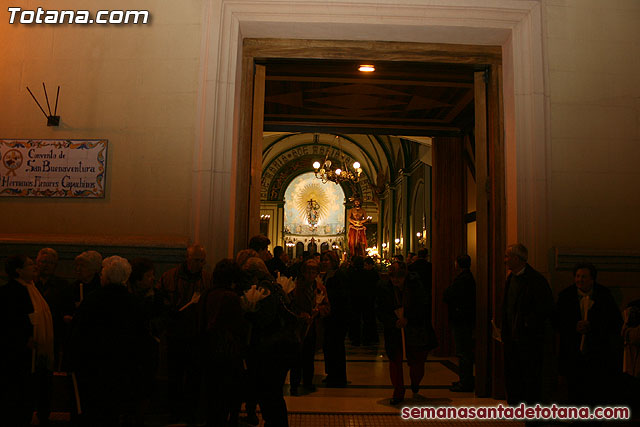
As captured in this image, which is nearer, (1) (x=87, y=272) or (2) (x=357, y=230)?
(1) (x=87, y=272)

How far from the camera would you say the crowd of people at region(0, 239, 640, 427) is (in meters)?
3.10

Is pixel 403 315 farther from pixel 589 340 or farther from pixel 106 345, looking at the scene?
pixel 106 345

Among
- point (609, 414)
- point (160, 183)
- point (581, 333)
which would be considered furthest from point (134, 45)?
point (609, 414)

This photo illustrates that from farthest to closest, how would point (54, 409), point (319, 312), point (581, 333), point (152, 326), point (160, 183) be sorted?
point (319, 312)
point (160, 183)
point (54, 409)
point (152, 326)
point (581, 333)

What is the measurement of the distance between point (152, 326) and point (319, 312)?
5.27ft

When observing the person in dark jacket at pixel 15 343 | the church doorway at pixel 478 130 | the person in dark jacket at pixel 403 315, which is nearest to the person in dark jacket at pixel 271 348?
the person in dark jacket at pixel 15 343

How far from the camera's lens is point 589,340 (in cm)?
372

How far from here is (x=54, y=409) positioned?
431cm

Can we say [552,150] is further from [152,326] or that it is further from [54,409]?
[54,409]

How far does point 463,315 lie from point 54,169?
4325 millimetres

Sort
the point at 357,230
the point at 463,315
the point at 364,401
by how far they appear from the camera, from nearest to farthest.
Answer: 1. the point at 364,401
2. the point at 463,315
3. the point at 357,230

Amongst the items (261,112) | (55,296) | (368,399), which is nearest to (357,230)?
(261,112)

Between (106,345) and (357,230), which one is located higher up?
(357,230)

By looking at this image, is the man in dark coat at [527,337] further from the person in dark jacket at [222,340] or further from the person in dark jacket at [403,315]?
the person in dark jacket at [222,340]
